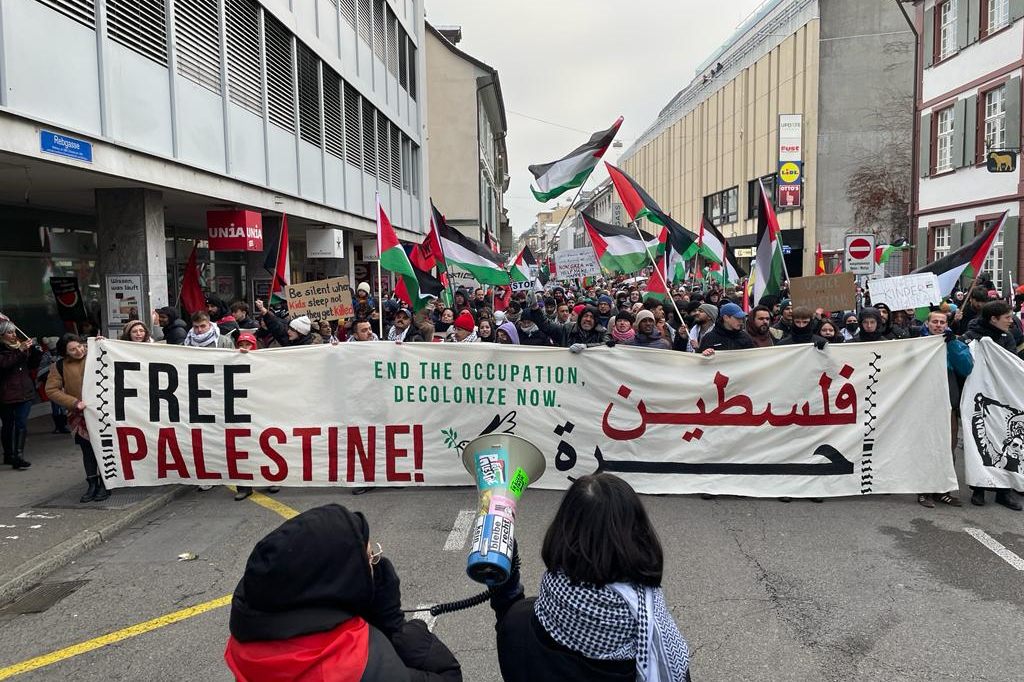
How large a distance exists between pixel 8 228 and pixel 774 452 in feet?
37.3

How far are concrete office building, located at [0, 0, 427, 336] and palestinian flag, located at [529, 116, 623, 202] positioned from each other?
16.1ft

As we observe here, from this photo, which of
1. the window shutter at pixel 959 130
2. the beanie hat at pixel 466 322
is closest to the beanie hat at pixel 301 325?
the beanie hat at pixel 466 322

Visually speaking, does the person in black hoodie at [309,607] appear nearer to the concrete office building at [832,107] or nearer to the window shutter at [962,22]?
the window shutter at [962,22]

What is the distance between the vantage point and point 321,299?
10172 millimetres

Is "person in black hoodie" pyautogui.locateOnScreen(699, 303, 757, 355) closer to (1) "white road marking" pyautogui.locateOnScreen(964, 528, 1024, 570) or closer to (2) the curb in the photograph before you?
(1) "white road marking" pyautogui.locateOnScreen(964, 528, 1024, 570)

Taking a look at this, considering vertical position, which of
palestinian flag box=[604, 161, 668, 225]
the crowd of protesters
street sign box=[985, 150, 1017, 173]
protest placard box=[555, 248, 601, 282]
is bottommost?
the crowd of protesters

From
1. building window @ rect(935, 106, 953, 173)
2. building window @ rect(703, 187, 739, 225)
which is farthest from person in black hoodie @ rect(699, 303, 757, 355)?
building window @ rect(703, 187, 739, 225)

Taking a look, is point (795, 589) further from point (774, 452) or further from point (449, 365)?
point (449, 365)

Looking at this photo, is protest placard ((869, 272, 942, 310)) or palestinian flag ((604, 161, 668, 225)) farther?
palestinian flag ((604, 161, 668, 225))

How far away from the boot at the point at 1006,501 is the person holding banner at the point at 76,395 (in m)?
8.00

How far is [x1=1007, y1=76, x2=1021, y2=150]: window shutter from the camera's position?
67.0ft

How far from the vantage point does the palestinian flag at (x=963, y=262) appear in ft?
31.5

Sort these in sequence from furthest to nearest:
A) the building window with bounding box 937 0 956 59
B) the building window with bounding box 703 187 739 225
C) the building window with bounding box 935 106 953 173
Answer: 1. the building window with bounding box 703 187 739 225
2. the building window with bounding box 935 106 953 173
3. the building window with bounding box 937 0 956 59

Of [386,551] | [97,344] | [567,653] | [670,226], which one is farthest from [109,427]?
[670,226]
